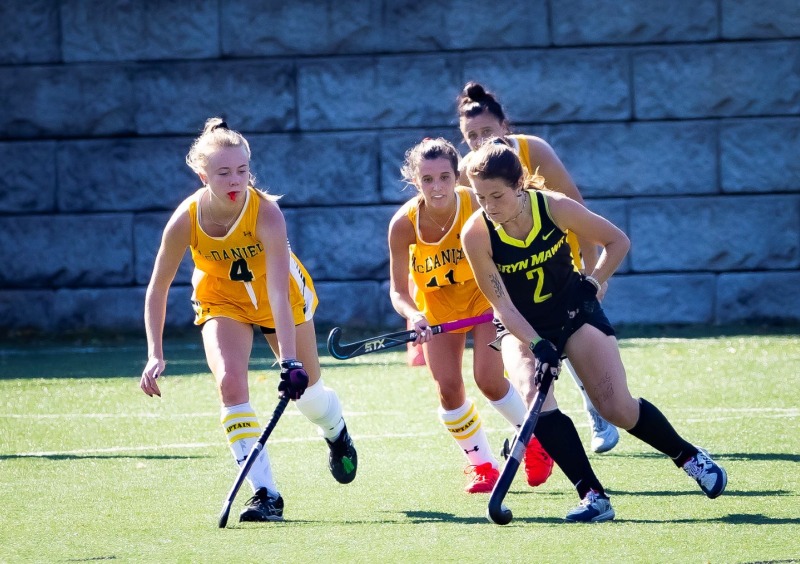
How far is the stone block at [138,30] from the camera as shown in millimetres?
11344

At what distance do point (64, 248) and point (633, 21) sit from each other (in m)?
5.10

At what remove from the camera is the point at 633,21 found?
11.1 m

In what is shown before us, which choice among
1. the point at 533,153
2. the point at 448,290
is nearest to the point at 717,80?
the point at 533,153

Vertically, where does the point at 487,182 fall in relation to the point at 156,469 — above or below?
above

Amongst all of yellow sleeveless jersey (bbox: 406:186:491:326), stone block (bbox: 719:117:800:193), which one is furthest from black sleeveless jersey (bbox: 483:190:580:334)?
stone block (bbox: 719:117:800:193)

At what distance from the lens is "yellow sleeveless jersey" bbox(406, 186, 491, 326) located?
564 cm

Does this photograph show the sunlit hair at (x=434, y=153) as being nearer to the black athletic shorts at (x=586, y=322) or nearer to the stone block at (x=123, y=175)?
the black athletic shorts at (x=586, y=322)

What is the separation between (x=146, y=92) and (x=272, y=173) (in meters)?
1.25

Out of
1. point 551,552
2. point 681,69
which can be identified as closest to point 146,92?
point 681,69

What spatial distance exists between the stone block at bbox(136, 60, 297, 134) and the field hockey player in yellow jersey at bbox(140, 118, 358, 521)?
592 cm

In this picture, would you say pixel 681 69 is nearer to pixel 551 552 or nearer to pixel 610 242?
pixel 610 242

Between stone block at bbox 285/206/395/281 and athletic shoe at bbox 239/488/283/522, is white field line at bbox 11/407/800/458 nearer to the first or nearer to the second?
athletic shoe at bbox 239/488/283/522

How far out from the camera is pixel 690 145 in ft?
36.4

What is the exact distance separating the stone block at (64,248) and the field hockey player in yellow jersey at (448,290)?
625cm
